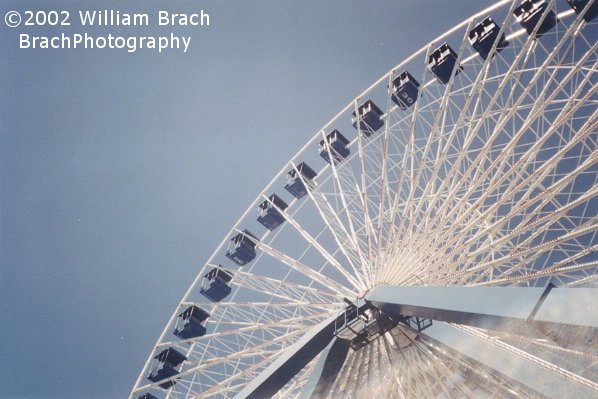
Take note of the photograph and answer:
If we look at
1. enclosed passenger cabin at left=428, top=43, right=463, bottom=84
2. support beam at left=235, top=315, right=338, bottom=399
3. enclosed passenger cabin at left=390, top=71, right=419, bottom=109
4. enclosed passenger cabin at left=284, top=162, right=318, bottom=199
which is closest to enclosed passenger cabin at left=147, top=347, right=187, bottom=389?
enclosed passenger cabin at left=284, top=162, right=318, bottom=199

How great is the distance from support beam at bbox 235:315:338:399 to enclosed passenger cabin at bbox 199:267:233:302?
770 centimetres

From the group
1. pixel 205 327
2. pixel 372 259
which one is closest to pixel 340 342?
pixel 372 259

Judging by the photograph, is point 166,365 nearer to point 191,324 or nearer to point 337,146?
point 191,324

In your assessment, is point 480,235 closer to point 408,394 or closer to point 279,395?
point 408,394

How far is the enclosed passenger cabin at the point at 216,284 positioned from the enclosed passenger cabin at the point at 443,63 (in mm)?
8884

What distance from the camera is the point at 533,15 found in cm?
1402

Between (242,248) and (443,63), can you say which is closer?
(443,63)

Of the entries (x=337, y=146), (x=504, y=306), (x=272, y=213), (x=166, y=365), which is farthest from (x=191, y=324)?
(x=504, y=306)

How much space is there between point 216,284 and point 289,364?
8.19 meters

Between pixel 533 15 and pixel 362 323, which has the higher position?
pixel 533 15

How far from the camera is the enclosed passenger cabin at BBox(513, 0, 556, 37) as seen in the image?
13.6 metres

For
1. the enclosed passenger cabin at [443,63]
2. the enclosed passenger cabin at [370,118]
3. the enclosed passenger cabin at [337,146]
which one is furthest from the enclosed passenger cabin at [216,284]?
the enclosed passenger cabin at [443,63]

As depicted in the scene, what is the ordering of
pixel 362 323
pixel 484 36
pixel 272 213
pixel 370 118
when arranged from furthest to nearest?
pixel 272 213
pixel 370 118
pixel 484 36
pixel 362 323

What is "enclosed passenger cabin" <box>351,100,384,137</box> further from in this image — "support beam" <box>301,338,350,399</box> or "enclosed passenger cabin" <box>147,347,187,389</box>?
"enclosed passenger cabin" <box>147,347,187,389</box>
